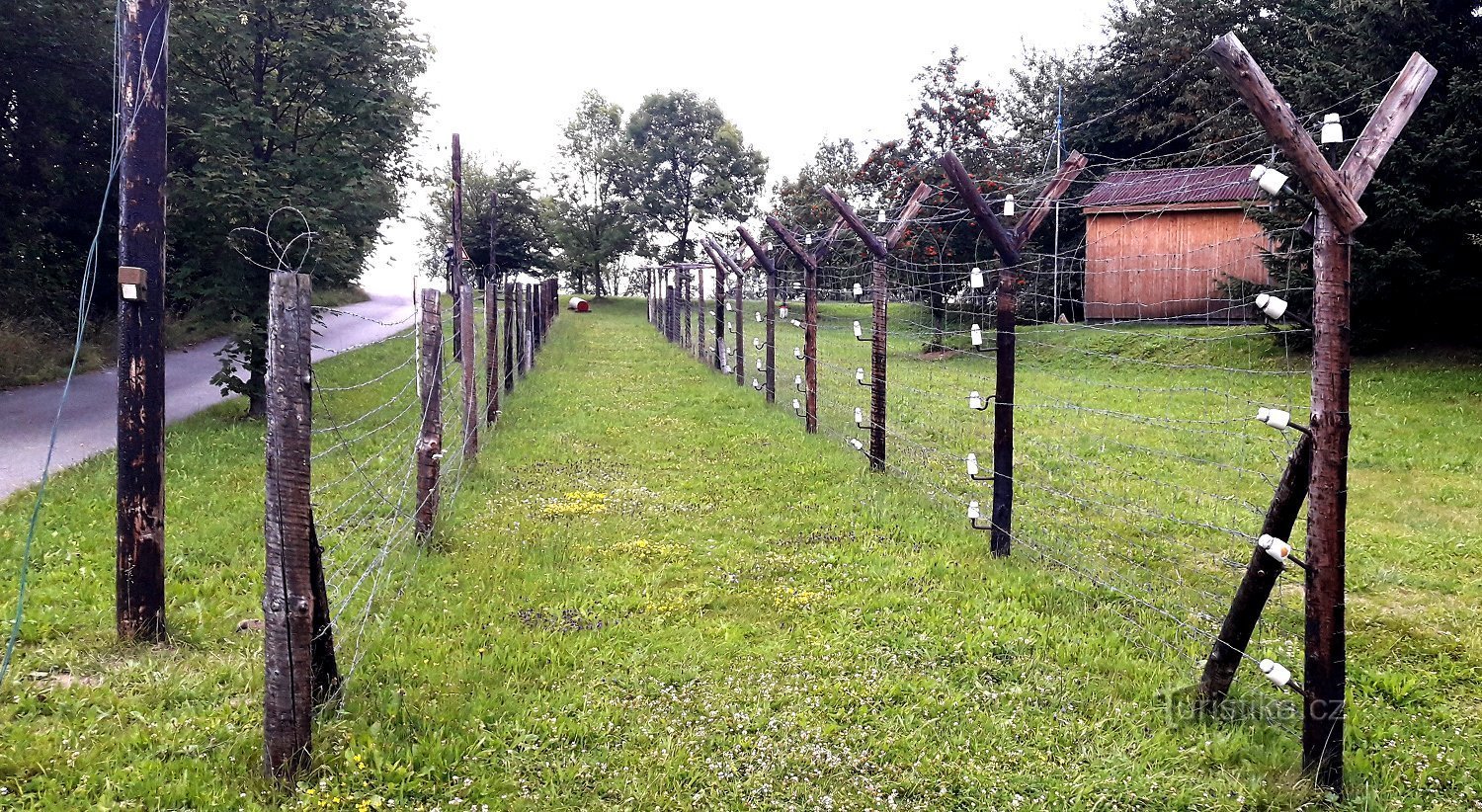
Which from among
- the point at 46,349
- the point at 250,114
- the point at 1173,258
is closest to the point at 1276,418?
the point at 250,114

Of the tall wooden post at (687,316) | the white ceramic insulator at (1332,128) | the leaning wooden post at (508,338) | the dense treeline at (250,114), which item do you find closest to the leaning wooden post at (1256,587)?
the white ceramic insulator at (1332,128)

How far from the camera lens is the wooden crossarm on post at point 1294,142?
350 centimetres

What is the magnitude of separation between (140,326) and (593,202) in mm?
52169

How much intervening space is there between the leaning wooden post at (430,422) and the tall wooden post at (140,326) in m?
1.86

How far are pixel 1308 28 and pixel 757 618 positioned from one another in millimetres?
17087

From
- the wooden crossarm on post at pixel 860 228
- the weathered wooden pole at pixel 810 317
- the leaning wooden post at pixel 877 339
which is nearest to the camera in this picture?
the wooden crossarm on post at pixel 860 228

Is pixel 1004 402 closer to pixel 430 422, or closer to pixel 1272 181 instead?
pixel 1272 181

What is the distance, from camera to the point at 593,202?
55.6m

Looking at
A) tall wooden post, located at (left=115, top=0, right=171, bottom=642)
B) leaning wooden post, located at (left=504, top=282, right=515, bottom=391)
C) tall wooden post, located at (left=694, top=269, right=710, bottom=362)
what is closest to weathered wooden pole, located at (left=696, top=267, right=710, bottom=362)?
tall wooden post, located at (left=694, top=269, right=710, bottom=362)

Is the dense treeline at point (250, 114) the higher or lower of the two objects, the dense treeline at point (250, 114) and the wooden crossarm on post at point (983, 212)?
the higher

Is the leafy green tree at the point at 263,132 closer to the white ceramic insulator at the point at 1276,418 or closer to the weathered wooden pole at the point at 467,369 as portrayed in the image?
the weathered wooden pole at the point at 467,369

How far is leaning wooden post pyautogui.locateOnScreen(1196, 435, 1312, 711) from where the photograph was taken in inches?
151

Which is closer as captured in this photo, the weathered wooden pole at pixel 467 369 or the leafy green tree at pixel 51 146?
the weathered wooden pole at pixel 467 369

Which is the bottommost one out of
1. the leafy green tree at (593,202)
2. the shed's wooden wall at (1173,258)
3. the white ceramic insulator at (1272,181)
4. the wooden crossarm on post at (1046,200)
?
the white ceramic insulator at (1272,181)
